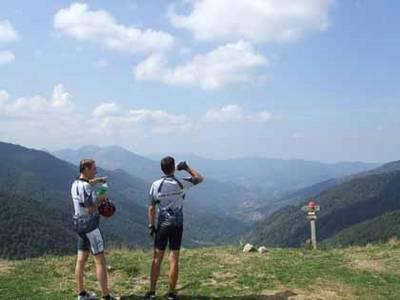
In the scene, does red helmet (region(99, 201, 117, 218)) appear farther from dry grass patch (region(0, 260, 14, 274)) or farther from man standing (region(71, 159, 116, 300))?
dry grass patch (region(0, 260, 14, 274))

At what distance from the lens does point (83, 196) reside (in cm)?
844

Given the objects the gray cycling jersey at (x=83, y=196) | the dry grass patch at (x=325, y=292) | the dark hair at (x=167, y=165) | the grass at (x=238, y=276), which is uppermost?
the dark hair at (x=167, y=165)

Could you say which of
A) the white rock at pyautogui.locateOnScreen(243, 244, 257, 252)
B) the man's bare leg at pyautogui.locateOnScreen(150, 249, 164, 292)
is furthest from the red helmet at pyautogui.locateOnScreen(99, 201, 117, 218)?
the white rock at pyautogui.locateOnScreen(243, 244, 257, 252)

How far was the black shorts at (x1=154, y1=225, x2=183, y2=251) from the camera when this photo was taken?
354 inches

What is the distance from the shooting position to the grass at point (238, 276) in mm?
10289

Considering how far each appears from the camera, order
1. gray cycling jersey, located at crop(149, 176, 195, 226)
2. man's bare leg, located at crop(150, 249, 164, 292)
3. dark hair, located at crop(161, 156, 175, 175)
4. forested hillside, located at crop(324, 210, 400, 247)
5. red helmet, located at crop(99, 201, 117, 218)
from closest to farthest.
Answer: red helmet, located at crop(99, 201, 117, 218) → dark hair, located at crop(161, 156, 175, 175) → gray cycling jersey, located at crop(149, 176, 195, 226) → man's bare leg, located at crop(150, 249, 164, 292) → forested hillside, located at crop(324, 210, 400, 247)

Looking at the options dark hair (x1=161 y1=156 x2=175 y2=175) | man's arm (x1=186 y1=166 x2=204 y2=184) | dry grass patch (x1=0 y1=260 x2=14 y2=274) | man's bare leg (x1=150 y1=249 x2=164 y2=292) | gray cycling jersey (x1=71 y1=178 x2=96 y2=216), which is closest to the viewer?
gray cycling jersey (x1=71 y1=178 x2=96 y2=216)

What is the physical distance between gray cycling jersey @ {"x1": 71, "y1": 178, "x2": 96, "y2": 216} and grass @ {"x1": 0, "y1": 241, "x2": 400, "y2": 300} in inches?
92.2

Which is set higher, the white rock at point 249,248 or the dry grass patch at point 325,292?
the white rock at point 249,248

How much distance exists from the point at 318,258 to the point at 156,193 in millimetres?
7014

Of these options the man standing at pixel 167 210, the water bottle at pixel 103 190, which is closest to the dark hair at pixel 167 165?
the man standing at pixel 167 210

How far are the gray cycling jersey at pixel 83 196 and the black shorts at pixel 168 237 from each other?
4.41ft

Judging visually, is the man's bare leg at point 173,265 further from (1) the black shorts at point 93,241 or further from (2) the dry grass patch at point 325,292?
(2) the dry grass patch at point 325,292

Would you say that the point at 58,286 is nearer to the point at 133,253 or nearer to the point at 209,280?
the point at 209,280
